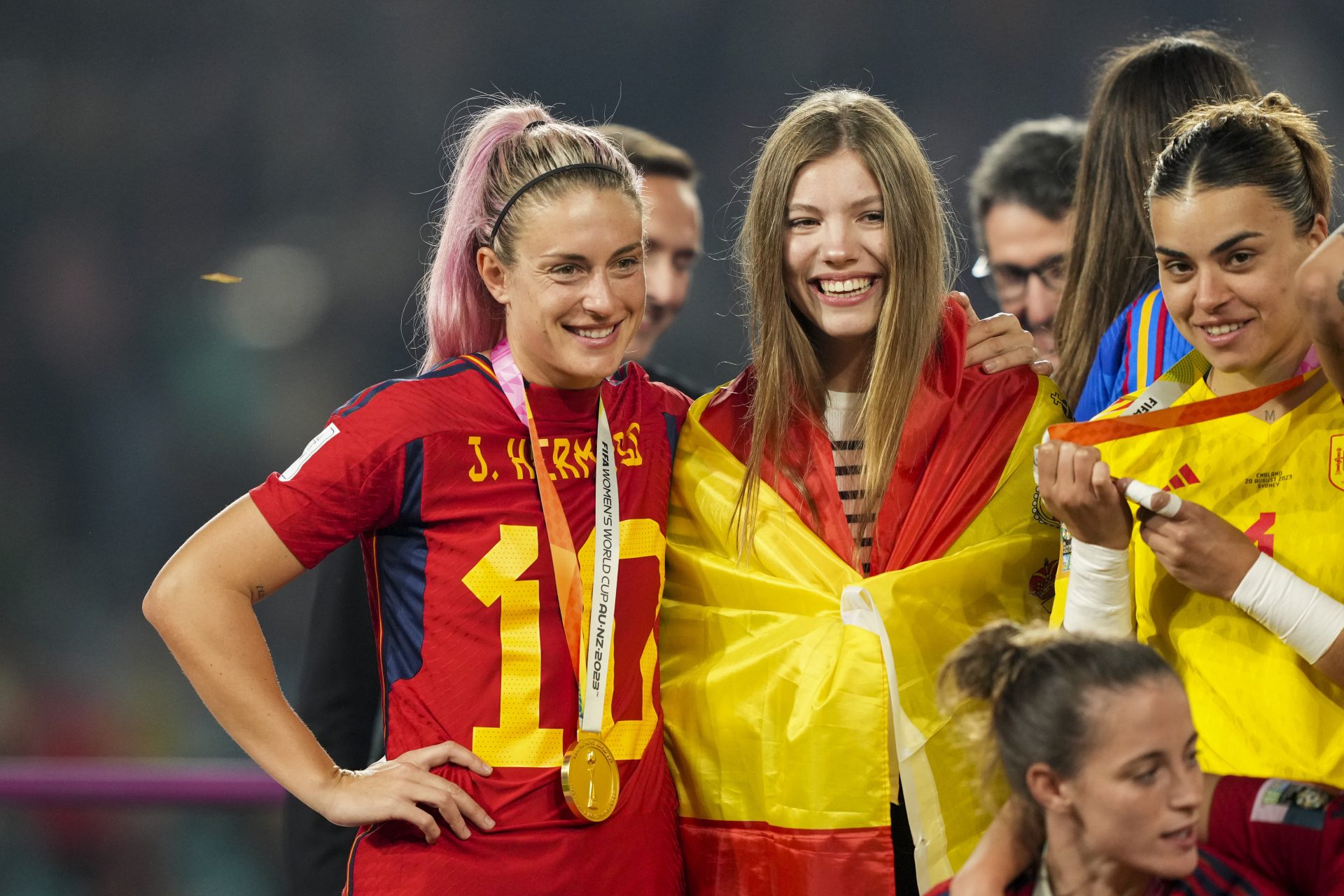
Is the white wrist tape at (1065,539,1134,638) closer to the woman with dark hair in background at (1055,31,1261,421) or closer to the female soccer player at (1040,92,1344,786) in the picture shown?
the female soccer player at (1040,92,1344,786)

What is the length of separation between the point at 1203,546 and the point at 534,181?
37.6 inches

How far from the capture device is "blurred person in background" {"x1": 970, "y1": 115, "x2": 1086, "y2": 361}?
11.2 feet

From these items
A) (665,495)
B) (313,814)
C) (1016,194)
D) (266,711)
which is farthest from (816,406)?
(1016,194)

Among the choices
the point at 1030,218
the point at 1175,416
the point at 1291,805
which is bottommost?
the point at 1291,805

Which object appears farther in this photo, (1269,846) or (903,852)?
(903,852)

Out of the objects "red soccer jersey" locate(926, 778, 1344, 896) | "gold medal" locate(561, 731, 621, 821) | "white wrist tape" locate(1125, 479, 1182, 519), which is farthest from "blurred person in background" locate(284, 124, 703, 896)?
"red soccer jersey" locate(926, 778, 1344, 896)

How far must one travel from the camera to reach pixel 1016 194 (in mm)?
3461

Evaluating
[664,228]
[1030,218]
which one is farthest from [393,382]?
[1030,218]

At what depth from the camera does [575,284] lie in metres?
1.82

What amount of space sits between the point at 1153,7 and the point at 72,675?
405 centimetres

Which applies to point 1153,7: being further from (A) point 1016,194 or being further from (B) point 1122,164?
(B) point 1122,164

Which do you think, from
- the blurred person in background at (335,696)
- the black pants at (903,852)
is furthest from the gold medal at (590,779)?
the blurred person in background at (335,696)

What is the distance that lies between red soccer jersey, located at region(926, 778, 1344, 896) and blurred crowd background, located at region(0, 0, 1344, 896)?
3.15 metres

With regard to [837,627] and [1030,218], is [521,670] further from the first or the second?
[1030,218]
